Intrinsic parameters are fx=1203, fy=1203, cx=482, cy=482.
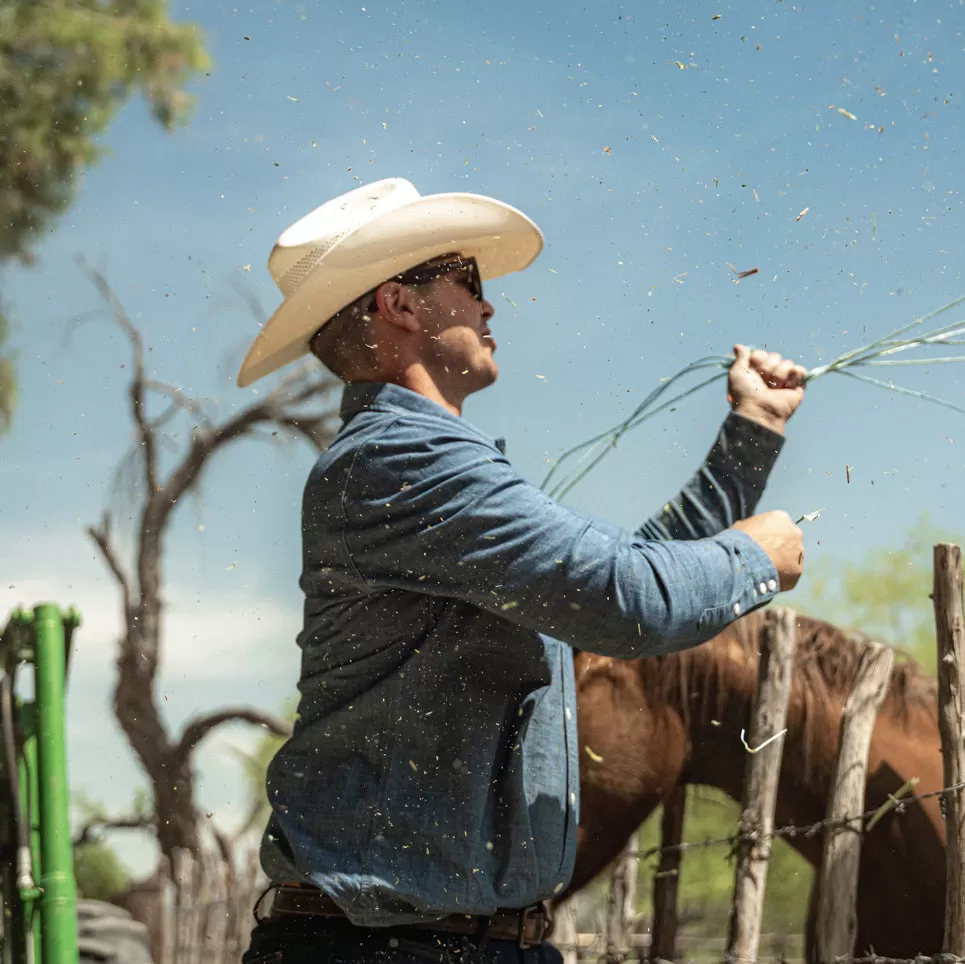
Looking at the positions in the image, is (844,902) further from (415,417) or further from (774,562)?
(415,417)

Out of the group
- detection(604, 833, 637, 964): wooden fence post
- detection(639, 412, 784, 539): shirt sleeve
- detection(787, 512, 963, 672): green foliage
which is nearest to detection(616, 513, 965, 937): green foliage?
detection(787, 512, 963, 672): green foliage

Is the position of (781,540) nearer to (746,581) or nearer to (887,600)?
(746,581)

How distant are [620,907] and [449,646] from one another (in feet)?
13.4

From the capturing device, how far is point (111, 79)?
371 inches

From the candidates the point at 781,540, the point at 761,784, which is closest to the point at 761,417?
the point at 781,540

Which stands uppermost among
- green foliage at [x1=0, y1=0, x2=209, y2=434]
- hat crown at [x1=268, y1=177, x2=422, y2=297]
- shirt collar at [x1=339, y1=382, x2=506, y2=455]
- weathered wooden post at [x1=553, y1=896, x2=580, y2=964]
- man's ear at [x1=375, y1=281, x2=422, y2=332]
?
green foliage at [x1=0, y1=0, x2=209, y2=434]

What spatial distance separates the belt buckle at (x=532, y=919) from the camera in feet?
6.00

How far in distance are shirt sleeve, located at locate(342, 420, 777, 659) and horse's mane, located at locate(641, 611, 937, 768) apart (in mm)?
2379

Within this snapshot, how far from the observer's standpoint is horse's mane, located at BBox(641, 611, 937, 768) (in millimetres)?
3951

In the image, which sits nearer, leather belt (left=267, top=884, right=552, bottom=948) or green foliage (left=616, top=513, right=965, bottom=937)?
leather belt (left=267, top=884, right=552, bottom=948)

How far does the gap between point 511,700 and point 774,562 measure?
17.7 inches

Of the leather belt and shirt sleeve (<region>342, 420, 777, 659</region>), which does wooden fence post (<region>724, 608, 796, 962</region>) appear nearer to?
the leather belt

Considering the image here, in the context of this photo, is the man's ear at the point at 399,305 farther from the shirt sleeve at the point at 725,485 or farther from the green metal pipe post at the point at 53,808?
the green metal pipe post at the point at 53,808

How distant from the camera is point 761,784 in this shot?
3836 mm
